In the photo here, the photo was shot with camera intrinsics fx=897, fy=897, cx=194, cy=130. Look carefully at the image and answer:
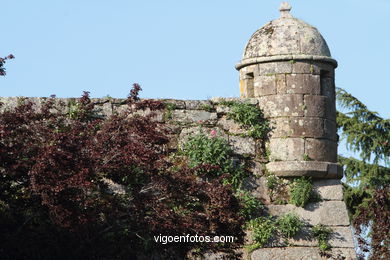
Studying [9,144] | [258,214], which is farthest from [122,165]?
[258,214]

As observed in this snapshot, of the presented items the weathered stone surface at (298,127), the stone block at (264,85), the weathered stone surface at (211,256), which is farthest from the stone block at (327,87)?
the weathered stone surface at (211,256)

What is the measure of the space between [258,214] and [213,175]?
0.74 m

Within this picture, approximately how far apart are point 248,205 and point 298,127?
3.87 ft

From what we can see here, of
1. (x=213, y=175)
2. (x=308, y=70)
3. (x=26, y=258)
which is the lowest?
(x=26, y=258)

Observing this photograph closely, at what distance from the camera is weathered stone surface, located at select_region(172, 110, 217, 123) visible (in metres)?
11.2

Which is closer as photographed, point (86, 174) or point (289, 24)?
point (86, 174)

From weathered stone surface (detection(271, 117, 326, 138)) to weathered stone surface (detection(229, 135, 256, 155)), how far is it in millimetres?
297

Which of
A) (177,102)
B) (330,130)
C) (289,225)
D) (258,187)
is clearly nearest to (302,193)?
(289,225)

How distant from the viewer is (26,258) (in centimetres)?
904

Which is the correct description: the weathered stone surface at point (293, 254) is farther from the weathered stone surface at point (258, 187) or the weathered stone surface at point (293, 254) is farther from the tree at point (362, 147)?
the tree at point (362, 147)

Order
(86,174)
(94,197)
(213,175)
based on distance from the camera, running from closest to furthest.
Answer: (86,174) → (94,197) → (213,175)

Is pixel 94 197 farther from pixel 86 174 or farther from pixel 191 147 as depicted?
pixel 191 147

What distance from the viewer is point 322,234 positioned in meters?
11.0

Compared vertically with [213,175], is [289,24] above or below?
above
